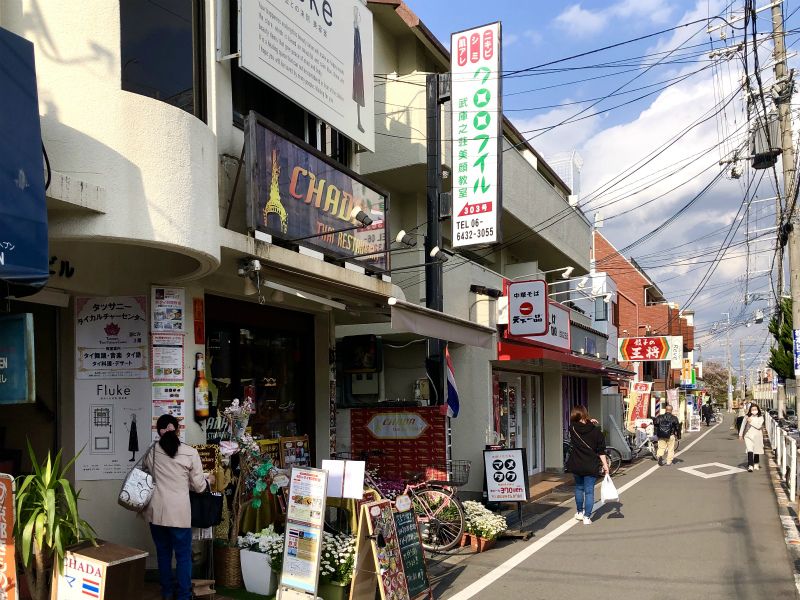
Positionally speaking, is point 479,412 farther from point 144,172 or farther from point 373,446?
point 144,172

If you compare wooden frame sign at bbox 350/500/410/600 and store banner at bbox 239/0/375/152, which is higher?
store banner at bbox 239/0/375/152

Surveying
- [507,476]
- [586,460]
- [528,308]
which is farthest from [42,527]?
[528,308]

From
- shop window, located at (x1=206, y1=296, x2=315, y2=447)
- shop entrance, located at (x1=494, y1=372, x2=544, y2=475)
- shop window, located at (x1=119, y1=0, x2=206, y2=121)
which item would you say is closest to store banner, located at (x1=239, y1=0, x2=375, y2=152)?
shop window, located at (x1=119, y1=0, x2=206, y2=121)

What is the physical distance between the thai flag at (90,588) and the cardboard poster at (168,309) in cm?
268

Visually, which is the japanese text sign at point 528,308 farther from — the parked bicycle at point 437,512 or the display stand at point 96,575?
the display stand at point 96,575

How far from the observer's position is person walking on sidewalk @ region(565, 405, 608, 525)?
11.0 m

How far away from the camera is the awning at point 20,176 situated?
4.57 m

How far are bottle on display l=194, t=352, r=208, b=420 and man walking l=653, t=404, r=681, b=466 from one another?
15.4 metres

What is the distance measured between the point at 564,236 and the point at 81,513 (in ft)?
53.5

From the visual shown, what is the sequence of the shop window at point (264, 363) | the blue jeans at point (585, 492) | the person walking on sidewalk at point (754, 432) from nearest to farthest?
the shop window at point (264, 363) → the blue jeans at point (585, 492) → the person walking on sidewalk at point (754, 432)

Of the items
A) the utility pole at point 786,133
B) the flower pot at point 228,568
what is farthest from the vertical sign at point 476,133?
the utility pole at point 786,133

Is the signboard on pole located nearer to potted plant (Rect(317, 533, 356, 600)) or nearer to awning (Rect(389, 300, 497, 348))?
awning (Rect(389, 300, 497, 348))

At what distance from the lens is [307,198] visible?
8.45m

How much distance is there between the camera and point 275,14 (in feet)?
25.9
